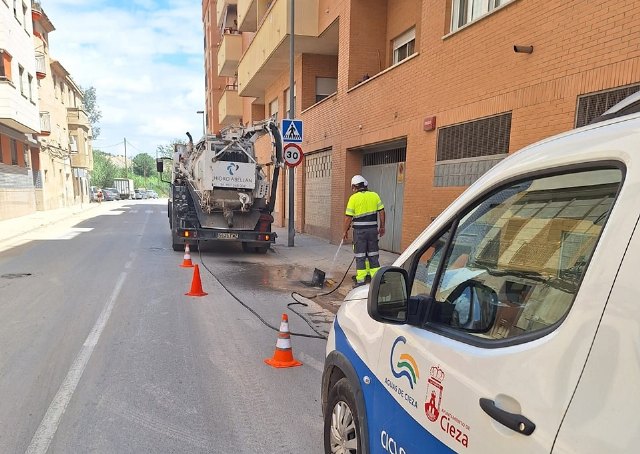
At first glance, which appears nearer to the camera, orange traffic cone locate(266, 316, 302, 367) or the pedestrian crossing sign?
orange traffic cone locate(266, 316, 302, 367)

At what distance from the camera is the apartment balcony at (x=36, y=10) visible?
28294mm

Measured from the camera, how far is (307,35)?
1417cm

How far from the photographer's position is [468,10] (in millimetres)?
8367

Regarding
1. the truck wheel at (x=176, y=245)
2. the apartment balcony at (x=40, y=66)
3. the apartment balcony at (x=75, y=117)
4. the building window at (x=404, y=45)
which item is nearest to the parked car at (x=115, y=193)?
the apartment balcony at (x=75, y=117)

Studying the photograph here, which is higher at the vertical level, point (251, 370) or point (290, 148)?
point (290, 148)

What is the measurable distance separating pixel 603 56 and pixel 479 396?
5.68 m

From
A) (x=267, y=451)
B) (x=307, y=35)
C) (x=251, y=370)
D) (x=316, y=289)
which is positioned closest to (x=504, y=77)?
(x=316, y=289)

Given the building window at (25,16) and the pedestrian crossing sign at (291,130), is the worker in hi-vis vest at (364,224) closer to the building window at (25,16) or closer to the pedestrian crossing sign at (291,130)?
the pedestrian crossing sign at (291,130)

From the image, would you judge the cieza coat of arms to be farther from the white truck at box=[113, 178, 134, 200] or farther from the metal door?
the white truck at box=[113, 178, 134, 200]

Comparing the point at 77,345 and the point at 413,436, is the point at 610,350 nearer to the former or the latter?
the point at 413,436

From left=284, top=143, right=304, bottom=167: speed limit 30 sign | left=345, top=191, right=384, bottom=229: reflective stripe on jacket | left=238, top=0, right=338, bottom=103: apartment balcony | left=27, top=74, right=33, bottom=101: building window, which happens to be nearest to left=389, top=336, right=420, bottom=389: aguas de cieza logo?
left=345, top=191, right=384, bottom=229: reflective stripe on jacket

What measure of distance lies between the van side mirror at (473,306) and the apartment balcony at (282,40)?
13331mm

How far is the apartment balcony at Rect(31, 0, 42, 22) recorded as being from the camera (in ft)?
92.8

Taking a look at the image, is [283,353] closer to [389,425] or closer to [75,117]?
[389,425]
